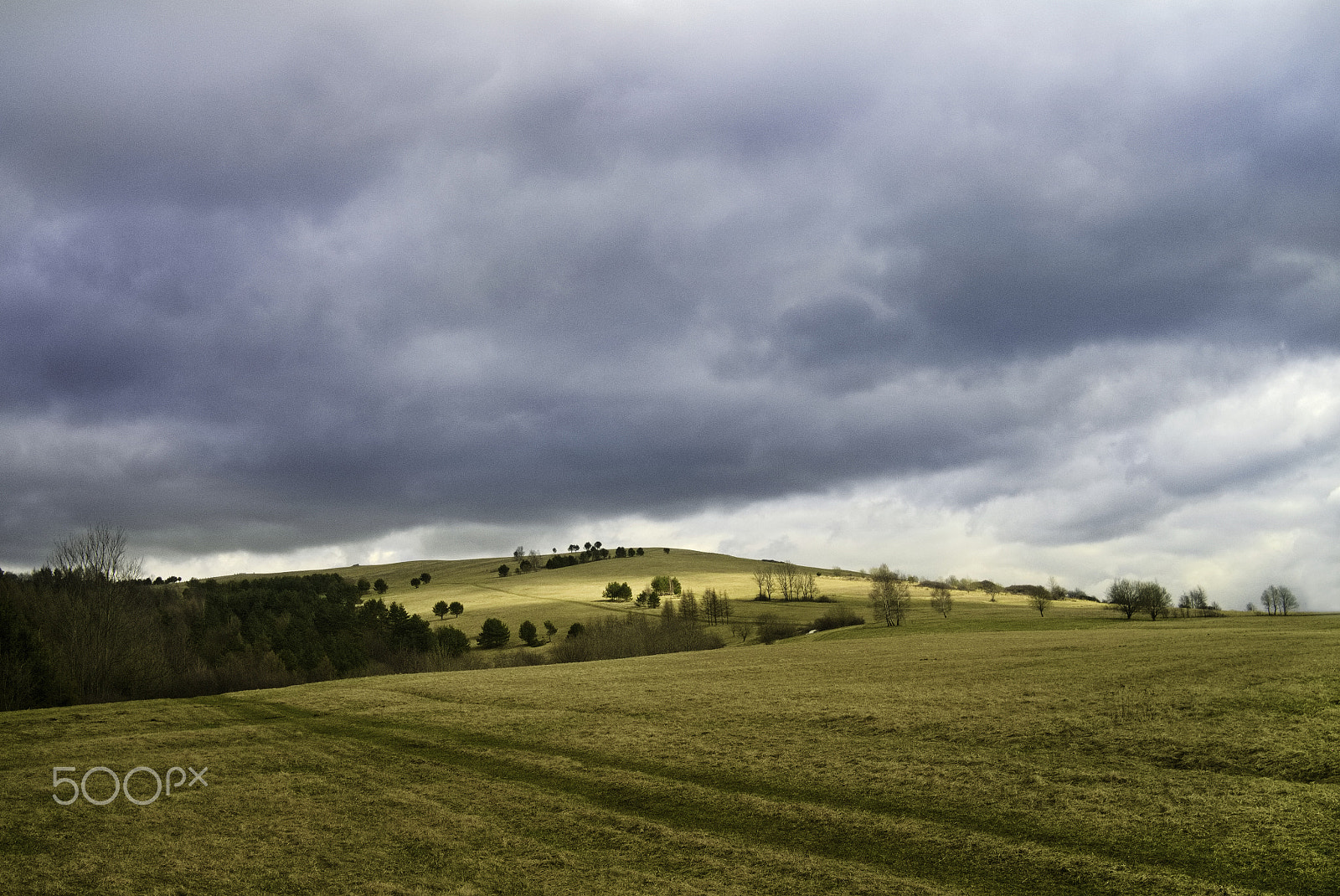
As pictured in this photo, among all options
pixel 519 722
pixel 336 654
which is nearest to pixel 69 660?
pixel 336 654

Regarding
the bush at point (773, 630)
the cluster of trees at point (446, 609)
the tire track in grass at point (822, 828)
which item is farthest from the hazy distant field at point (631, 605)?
the tire track in grass at point (822, 828)

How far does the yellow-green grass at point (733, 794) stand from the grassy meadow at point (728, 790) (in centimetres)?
8

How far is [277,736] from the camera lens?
27125mm

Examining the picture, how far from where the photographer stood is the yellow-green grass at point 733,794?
42.5ft

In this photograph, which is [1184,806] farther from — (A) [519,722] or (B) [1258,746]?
(A) [519,722]

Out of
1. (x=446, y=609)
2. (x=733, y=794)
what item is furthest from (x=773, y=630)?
(x=733, y=794)

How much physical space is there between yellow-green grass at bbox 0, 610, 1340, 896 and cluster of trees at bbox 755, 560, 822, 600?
125753 millimetres

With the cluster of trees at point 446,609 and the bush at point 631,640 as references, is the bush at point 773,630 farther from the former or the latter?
the cluster of trees at point 446,609

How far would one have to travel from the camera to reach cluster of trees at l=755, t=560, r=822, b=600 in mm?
157375

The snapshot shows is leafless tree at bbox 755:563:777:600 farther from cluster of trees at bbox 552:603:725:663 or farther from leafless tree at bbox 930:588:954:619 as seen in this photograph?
cluster of trees at bbox 552:603:725:663

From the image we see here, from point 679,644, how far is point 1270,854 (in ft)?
308

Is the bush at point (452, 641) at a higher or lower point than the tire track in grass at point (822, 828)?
lower

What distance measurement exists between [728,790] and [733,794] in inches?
14.3

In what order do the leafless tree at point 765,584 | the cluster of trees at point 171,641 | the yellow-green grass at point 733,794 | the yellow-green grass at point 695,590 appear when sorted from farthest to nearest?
1. the leafless tree at point 765,584
2. the yellow-green grass at point 695,590
3. the cluster of trees at point 171,641
4. the yellow-green grass at point 733,794
